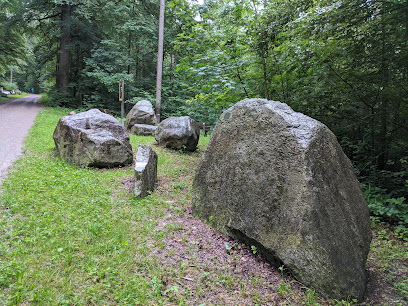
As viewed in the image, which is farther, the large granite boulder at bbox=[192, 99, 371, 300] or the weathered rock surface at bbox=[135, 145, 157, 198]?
the weathered rock surface at bbox=[135, 145, 157, 198]

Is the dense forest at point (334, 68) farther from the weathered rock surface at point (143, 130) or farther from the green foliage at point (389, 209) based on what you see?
the weathered rock surface at point (143, 130)

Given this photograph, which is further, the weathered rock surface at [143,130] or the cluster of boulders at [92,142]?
the weathered rock surface at [143,130]

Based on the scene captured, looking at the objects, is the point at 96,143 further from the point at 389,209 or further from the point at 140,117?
the point at 140,117

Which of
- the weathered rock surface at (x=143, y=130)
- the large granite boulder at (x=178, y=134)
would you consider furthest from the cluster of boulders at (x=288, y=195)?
the weathered rock surface at (x=143, y=130)

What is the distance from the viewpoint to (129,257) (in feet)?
9.20

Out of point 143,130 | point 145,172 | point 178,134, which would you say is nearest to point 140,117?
point 143,130

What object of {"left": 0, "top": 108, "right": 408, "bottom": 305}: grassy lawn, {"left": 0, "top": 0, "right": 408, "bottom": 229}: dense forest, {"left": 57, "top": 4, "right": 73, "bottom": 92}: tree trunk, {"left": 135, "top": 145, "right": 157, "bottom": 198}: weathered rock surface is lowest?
{"left": 0, "top": 108, "right": 408, "bottom": 305}: grassy lawn

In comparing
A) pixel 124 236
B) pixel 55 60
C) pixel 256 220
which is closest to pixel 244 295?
pixel 256 220

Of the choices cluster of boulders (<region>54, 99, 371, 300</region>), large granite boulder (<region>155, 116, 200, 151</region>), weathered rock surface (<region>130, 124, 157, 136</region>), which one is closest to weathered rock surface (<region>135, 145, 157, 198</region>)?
cluster of boulders (<region>54, 99, 371, 300</region>)

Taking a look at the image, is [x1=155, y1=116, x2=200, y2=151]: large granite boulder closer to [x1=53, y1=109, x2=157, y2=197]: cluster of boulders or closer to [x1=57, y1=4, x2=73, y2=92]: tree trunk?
[x1=53, y1=109, x2=157, y2=197]: cluster of boulders

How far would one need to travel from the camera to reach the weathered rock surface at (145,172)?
4562 mm

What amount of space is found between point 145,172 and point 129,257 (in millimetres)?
2102

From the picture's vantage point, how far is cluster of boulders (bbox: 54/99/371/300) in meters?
2.53

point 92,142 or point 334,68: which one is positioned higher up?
point 334,68
